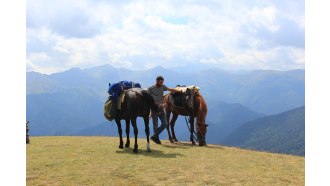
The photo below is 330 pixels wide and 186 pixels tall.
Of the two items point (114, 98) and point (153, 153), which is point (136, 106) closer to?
point (114, 98)

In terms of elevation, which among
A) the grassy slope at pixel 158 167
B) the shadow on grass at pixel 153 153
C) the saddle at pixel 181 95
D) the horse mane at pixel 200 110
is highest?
the saddle at pixel 181 95

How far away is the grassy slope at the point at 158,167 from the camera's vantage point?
12383 mm

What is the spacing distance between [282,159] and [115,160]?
27.4 ft

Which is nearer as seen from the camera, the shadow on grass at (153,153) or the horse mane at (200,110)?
the shadow on grass at (153,153)

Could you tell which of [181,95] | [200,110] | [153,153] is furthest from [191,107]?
[153,153]

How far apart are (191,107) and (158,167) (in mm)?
7511

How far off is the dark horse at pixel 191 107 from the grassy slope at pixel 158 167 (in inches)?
90.4

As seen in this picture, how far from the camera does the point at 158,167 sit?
1396cm

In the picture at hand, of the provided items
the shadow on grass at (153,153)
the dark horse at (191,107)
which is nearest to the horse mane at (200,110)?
the dark horse at (191,107)

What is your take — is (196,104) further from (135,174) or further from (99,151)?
(135,174)

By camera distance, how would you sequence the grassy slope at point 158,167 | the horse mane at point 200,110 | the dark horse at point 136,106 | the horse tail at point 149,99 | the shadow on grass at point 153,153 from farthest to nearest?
1. the horse mane at point 200,110
2. the horse tail at point 149,99
3. the dark horse at point 136,106
4. the shadow on grass at point 153,153
5. the grassy slope at point 158,167

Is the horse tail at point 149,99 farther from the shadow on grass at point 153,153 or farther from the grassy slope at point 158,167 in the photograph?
the grassy slope at point 158,167

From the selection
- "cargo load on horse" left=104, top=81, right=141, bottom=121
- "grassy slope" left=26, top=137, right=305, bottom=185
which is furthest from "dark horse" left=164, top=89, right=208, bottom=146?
"cargo load on horse" left=104, top=81, right=141, bottom=121
